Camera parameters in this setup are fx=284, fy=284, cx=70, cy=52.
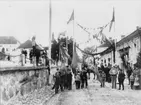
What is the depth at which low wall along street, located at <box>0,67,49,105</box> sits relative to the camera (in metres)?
9.63

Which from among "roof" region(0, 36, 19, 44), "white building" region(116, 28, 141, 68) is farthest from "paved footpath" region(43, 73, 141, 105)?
"roof" region(0, 36, 19, 44)

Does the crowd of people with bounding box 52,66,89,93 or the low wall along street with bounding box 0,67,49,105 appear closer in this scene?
the low wall along street with bounding box 0,67,49,105

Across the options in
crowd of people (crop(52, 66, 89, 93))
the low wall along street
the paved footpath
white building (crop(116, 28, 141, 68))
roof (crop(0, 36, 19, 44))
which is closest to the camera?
the low wall along street

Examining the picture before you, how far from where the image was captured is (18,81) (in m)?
11.9

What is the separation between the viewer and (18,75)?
471 inches

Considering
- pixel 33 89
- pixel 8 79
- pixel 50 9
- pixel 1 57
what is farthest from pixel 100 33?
pixel 8 79

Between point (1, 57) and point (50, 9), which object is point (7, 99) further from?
point (1, 57)

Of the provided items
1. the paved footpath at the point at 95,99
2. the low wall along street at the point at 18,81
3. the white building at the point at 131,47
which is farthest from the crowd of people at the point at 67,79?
the white building at the point at 131,47

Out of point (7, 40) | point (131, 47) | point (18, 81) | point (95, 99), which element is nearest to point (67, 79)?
point (95, 99)

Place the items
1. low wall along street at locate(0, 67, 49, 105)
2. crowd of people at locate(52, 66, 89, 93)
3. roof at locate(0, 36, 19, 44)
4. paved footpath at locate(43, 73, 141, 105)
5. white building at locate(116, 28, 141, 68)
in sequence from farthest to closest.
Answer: roof at locate(0, 36, 19, 44) < white building at locate(116, 28, 141, 68) < crowd of people at locate(52, 66, 89, 93) < paved footpath at locate(43, 73, 141, 105) < low wall along street at locate(0, 67, 49, 105)

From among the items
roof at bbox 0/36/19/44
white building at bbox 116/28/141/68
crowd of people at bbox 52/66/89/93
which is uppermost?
roof at bbox 0/36/19/44

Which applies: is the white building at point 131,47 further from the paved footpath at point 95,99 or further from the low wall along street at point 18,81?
the paved footpath at point 95,99

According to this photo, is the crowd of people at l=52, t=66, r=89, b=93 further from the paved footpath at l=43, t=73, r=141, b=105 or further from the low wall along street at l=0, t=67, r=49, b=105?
the paved footpath at l=43, t=73, r=141, b=105

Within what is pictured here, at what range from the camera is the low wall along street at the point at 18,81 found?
31.6 feet
